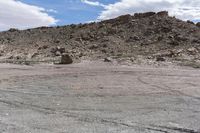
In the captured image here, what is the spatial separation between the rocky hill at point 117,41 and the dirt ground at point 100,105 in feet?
44.3

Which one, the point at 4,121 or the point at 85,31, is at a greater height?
the point at 85,31

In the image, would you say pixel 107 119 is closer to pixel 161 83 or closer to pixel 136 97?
pixel 136 97

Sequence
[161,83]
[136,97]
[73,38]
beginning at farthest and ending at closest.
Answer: [73,38] → [161,83] → [136,97]

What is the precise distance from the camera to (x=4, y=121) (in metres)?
9.59

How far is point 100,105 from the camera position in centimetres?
1204

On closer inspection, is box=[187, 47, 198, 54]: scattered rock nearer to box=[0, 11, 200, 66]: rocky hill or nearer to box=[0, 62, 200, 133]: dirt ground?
box=[0, 11, 200, 66]: rocky hill

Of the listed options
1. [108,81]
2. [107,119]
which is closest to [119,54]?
[108,81]

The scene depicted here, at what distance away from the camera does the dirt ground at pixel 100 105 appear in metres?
9.15

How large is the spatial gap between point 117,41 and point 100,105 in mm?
29136

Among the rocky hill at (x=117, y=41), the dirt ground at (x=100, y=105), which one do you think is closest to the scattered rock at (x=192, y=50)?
the rocky hill at (x=117, y=41)

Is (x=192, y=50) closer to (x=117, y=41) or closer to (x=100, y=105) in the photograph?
(x=117, y=41)

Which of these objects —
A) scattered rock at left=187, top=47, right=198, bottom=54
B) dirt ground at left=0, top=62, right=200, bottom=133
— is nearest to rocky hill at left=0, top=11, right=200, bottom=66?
scattered rock at left=187, top=47, right=198, bottom=54

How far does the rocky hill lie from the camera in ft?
112

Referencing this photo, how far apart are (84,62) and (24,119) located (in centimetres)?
2128
